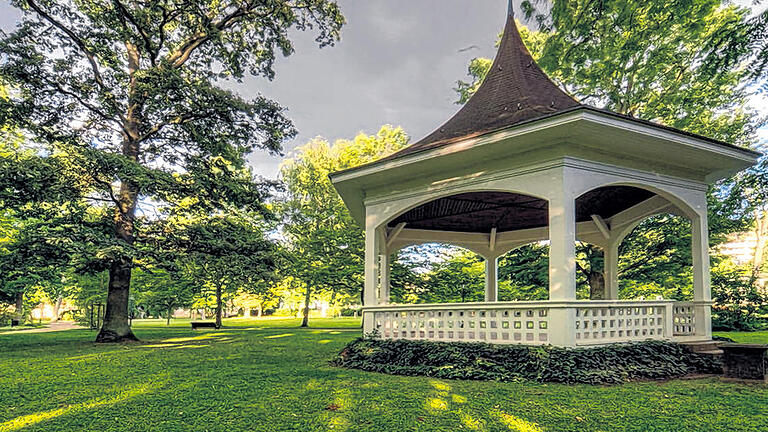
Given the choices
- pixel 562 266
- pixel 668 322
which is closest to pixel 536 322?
pixel 562 266

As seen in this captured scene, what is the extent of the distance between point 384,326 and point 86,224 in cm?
904

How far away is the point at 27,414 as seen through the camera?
402 cm

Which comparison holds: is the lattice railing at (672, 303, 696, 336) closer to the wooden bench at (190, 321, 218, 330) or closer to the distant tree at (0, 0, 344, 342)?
the distant tree at (0, 0, 344, 342)

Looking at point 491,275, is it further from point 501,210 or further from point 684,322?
point 684,322

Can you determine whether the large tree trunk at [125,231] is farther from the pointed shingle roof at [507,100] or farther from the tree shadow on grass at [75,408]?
the pointed shingle roof at [507,100]

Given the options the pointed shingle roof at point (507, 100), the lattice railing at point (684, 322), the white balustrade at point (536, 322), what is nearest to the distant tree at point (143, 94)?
the pointed shingle roof at point (507, 100)

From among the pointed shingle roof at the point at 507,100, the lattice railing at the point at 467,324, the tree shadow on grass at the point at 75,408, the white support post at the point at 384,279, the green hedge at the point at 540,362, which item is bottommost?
the tree shadow on grass at the point at 75,408

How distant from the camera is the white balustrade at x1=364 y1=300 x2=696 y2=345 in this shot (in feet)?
19.4

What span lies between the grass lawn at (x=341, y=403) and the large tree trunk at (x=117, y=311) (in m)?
5.39

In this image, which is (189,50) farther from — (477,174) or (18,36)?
(477,174)

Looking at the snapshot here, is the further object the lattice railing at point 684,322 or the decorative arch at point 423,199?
the lattice railing at point 684,322

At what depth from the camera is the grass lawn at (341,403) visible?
3594 mm

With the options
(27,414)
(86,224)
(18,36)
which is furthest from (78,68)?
(27,414)

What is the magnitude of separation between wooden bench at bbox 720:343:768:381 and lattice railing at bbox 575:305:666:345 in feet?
3.17
